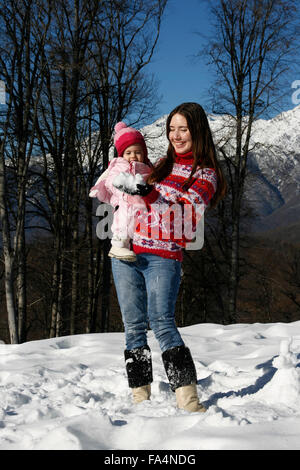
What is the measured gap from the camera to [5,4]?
7789 mm

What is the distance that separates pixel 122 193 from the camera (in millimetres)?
2541

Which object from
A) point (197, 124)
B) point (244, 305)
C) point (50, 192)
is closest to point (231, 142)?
point (50, 192)

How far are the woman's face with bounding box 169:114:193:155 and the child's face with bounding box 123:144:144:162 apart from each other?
0.21m

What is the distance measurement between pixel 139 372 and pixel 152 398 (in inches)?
10.9

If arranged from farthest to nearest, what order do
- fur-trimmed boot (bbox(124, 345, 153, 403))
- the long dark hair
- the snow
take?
fur-trimmed boot (bbox(124, 345, 153, 403)) < the long dark hair < the snow

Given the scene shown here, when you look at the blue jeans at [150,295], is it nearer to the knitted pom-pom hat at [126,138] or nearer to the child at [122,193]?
the child at [122,193]

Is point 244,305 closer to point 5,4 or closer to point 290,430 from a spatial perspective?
point 5,4

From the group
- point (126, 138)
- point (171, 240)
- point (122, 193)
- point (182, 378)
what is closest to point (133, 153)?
point (126, 138)

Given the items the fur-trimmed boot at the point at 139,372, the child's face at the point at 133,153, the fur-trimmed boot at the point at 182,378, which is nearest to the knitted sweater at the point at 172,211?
the child's face at the point at 133,153

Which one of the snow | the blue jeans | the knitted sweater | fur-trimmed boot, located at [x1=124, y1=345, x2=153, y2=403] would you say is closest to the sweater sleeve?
the knitted sweater

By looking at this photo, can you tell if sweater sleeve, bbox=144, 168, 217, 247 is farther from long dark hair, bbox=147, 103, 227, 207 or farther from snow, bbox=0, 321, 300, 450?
snow, bbox=0, 321, 300, 450

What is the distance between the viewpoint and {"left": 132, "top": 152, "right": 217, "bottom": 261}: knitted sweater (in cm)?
244

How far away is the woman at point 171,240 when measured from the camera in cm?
246

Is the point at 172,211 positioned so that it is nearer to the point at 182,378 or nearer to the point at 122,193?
the point at 122,193
